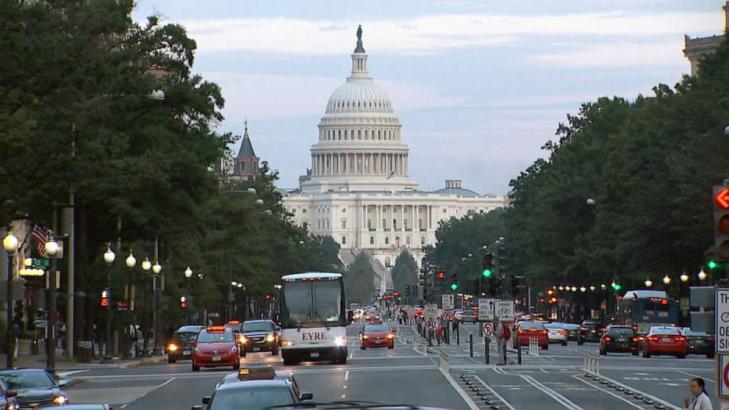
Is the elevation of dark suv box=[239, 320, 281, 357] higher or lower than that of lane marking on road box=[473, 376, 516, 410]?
higher

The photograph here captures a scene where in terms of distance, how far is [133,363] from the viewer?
70625 millimetres

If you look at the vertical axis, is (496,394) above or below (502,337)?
below

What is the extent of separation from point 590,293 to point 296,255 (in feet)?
123

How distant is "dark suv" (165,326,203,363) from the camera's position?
74438mm

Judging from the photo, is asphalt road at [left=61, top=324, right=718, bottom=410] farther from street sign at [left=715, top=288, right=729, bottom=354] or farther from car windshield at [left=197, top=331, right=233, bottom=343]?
street sign at [left=715, top=288, right=729, bottom=354]

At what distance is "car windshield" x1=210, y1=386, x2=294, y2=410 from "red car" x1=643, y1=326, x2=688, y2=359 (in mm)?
51965

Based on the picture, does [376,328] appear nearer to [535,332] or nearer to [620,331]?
[535,332]

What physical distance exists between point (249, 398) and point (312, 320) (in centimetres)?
4218

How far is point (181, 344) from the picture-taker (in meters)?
75.8

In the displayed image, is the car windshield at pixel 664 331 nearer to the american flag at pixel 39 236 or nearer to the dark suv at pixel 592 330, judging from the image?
the american flag at pixel 39 236

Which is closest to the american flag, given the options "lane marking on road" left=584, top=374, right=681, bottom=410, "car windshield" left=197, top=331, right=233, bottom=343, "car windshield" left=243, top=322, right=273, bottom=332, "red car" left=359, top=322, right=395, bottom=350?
"car windshield" left=197, top=331, right=233, bottom=343

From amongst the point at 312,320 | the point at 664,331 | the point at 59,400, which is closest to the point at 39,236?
the point at 312,320

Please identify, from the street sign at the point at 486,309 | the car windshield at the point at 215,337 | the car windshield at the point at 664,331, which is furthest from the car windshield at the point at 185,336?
the car windshield at the point at 664,331

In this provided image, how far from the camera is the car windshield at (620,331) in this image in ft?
259
